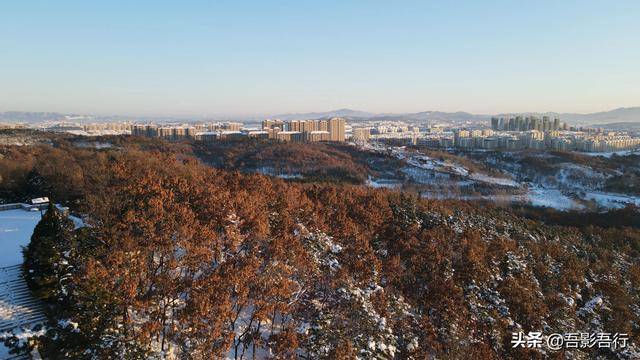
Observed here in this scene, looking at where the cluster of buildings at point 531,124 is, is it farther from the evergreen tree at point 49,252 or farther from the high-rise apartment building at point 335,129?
the evergreen tree at point 49,252

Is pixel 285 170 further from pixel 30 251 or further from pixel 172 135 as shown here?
pixel 172 135

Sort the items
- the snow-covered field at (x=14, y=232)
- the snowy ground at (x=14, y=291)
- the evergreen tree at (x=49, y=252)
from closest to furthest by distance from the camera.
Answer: the evergreen tree at (x=49, y=252)
the snowy ground at (x=14, y=291)
the snow-covered field at (x=14, y=232)

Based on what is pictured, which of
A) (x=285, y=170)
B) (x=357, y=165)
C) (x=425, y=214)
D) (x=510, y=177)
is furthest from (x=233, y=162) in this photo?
(x=510, y=177)

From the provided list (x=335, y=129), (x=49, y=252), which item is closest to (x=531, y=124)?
(x=335, y=129)

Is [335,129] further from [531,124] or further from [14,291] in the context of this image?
[14,291]

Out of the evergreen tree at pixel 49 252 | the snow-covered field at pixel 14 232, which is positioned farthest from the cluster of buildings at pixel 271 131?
the evergreen tree at pixel 49 252

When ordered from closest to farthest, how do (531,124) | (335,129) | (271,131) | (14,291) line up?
1. (14,291)
2. (271,131)
3. (335,129)
4. (531,124)

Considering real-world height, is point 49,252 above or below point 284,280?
above
